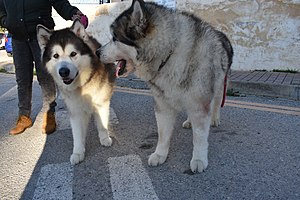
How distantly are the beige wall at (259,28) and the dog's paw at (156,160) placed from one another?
207 inches

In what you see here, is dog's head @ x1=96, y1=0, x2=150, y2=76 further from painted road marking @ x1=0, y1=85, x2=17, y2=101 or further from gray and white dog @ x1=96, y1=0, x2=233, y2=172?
painted road marking @ x1=0, y1=85, x2=17, y2=101

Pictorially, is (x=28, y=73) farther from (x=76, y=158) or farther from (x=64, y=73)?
(x=76, y=158)

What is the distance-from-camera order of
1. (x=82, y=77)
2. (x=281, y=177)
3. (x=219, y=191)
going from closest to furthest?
1. (x=219, y=191)
2. (x=281, y=177)
3. (x=82, y=77)

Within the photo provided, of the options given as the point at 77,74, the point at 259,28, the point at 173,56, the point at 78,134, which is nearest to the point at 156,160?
the point at 78,134

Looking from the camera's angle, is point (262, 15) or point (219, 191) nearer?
point (219, 191)

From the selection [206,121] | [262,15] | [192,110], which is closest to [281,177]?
[206,121]

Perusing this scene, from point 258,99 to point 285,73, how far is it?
206cm

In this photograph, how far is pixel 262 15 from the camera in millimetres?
7125

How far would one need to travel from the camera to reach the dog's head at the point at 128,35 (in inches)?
91.7

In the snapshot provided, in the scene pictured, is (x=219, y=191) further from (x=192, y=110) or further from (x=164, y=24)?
(x=164, y=24)

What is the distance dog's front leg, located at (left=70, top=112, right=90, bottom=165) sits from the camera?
2.93 metres

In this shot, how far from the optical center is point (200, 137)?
2.62 metres

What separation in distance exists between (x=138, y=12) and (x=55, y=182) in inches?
66.6

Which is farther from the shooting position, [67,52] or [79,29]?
[79,29]
